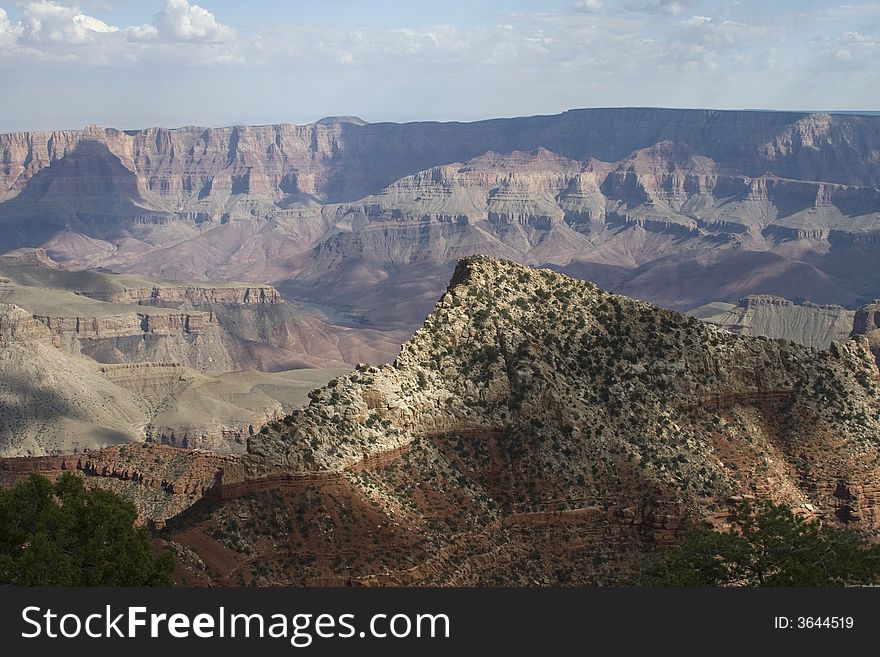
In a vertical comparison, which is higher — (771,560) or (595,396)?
(595,396)

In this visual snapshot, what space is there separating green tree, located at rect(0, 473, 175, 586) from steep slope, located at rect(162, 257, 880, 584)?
213 inches

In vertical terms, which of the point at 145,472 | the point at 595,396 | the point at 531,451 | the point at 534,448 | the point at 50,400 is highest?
the point at 595,396

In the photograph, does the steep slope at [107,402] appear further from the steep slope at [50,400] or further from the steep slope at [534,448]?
the steep slope at [534,448]

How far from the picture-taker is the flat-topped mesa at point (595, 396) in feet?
186

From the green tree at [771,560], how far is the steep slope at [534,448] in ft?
20.1

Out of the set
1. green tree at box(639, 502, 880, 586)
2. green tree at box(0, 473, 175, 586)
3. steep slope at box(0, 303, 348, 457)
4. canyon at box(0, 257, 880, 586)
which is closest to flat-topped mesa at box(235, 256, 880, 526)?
canyon at box(0, 257, 880, 586)

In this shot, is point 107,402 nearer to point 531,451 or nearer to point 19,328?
point 19,328

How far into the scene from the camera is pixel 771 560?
157 ft

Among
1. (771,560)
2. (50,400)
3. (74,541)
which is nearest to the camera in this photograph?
(74,541)

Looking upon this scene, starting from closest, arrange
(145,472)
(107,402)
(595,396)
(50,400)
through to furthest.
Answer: (595,396), (145,472), (50,400), (107,402)

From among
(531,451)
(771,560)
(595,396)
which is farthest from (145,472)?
(771,560)

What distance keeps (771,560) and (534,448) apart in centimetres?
1373

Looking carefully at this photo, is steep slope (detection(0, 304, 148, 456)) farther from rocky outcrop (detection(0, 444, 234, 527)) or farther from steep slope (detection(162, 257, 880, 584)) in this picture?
steep slope (detection(162, 257, 880, 584))

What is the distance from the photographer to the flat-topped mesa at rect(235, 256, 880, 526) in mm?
56781
